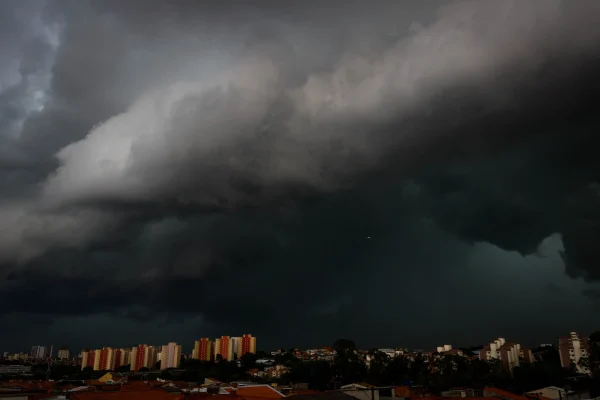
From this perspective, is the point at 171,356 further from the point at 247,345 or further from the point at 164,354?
the point at 247,345

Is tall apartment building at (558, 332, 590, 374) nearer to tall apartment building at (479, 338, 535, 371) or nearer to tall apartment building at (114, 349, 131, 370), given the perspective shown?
tall apartment building at (479, 338, 535, 371)

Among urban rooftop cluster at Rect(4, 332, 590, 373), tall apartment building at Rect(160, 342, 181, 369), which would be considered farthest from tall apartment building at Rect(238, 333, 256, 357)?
tall apartment building at Rect(160, 342, 181, 369)

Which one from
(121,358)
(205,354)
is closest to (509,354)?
(205,354)

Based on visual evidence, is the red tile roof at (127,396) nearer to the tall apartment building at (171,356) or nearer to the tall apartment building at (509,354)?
the tall apartment building at (509,354)

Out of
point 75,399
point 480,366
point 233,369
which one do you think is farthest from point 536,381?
point 75,399

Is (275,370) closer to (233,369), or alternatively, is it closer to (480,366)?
(233,369)

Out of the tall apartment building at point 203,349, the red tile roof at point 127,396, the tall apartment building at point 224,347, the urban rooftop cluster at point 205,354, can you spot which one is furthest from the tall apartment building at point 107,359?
the red tile roof at point 127,396

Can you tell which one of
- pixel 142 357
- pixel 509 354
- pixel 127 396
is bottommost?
pixel 142 357
